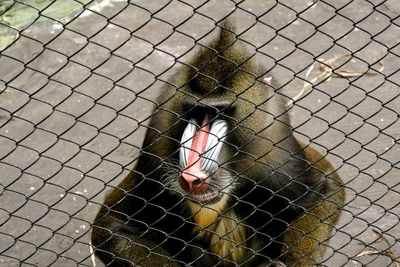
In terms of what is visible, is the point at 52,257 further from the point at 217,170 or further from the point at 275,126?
the point at 275,126

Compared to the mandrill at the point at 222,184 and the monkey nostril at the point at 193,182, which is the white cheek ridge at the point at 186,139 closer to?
the mandrill at the point at 222,184

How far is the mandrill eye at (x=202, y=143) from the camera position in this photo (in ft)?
9.12

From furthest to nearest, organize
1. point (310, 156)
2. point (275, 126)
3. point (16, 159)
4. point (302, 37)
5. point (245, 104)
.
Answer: point (302, 37) → point (16, 159) → point (310, 156) → point (275, 126) → point (245, 104)

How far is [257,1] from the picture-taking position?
6156 millimetres

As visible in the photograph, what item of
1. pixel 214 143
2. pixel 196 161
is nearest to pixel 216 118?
pixel 214 143

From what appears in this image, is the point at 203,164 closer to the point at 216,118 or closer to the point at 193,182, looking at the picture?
the point at 193,182

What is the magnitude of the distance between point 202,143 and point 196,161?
0.16m

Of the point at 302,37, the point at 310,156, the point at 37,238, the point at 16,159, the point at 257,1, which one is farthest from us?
the point at 257,1

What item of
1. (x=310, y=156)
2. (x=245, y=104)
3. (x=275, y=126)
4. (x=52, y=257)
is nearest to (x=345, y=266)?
(x=310, y=156)

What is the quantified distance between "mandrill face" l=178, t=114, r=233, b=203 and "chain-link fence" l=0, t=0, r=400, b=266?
0.01 metres

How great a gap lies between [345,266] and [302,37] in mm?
2701

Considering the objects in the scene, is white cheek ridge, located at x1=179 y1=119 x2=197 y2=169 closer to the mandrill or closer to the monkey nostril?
the mandrill

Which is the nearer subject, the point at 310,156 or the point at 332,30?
the point at 310,156

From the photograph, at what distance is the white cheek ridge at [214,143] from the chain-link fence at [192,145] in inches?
0.4
